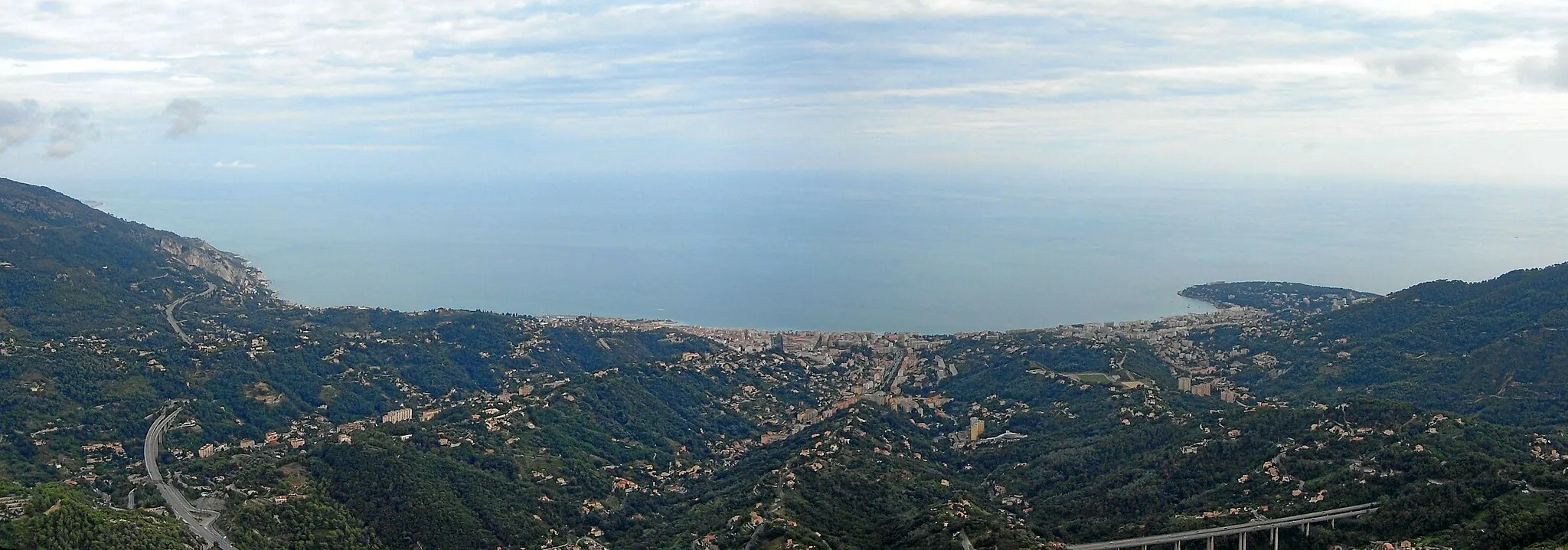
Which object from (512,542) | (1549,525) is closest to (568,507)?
(512,542)

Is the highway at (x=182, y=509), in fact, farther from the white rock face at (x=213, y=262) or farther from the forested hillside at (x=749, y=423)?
the white rock face at (x=213, y=262)

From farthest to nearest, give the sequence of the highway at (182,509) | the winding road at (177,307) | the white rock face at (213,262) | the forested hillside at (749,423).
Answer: the white rock face at (213,262) → the winding road at (177,307) → the forested hillside at (749,423) → the highway at (182,509)

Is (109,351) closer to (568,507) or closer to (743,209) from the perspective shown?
(568,507)

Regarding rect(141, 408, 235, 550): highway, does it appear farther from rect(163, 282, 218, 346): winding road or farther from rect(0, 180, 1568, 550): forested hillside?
rect(163, 282, 218, 346): winding road

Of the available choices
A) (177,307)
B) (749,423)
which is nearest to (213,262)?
(177,307)

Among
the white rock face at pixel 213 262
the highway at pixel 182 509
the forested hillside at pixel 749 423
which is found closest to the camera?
the highway at pixel 182 509

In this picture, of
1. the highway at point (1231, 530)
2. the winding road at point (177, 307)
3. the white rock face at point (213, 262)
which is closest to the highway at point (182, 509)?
the winding road at point (177, 307)
